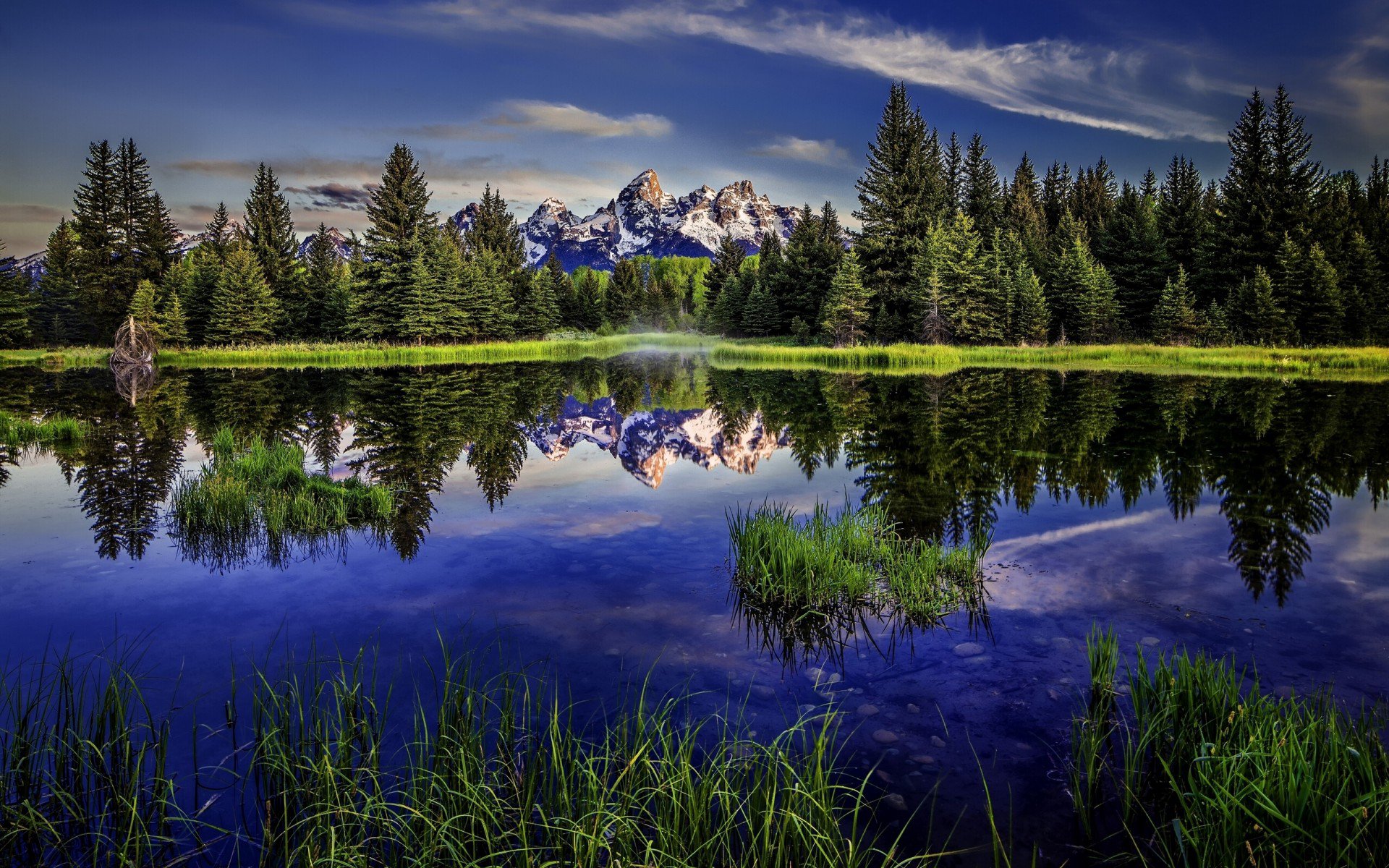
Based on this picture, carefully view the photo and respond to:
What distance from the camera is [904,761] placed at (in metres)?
4.07

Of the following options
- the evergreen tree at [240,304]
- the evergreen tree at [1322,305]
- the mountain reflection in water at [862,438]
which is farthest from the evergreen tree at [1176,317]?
the evergreen tree at [240,304]

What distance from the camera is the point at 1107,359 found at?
3828 cm

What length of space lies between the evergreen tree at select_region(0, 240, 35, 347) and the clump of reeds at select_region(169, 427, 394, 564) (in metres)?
49.1

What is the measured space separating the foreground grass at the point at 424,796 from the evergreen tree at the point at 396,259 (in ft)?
162

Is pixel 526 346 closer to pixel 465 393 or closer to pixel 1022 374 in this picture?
pixel 465 393

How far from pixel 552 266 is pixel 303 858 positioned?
73865mm

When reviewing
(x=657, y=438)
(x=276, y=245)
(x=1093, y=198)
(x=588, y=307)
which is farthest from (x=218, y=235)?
(x=1093, y=198)

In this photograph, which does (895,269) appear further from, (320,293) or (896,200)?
(320,293)

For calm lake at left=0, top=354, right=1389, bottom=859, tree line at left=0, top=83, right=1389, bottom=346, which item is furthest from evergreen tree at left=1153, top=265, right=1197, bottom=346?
calm lake at left=0, top=354, right=1389, bottom=859

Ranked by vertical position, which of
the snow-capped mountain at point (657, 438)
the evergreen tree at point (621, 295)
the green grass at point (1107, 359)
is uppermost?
the evergreen tree at point (621, 295)

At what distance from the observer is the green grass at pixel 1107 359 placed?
Result: 30.0 metres

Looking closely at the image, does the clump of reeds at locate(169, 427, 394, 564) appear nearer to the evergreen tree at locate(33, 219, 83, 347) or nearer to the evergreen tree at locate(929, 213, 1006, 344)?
the evergreen tree at locate(929, 213, 1006, 344)

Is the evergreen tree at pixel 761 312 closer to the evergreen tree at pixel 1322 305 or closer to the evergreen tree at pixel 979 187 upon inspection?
the evergreen tree at pixel 979 187

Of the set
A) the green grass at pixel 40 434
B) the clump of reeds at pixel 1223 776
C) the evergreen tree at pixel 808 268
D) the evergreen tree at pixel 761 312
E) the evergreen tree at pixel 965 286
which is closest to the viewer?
the clump of reeds at pixel 1223 776
